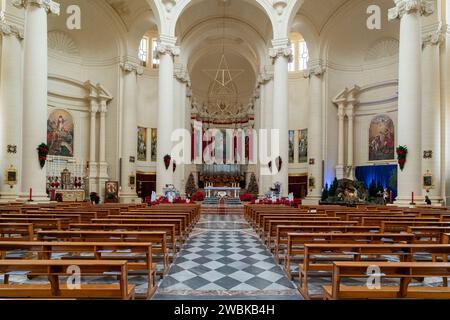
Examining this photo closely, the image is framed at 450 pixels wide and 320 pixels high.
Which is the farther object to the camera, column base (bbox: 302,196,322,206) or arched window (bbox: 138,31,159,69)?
arched window (bbox: 138,31,159,69)

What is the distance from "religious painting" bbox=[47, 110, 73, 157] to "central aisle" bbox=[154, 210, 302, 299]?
15938mm

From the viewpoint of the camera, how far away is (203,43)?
28.3 meters

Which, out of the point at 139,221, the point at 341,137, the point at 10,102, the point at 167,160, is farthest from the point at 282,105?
the point at 139,221

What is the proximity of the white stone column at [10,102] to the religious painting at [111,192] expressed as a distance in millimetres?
6358

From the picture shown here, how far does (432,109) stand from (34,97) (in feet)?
56.5

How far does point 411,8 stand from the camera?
12.8 meters

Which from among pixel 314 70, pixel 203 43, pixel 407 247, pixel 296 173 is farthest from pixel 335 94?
pixel 407 247

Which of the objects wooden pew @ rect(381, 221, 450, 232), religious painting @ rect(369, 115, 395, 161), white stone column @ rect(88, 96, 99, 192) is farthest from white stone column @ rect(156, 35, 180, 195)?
religious painting @ rect(369, 115, 395, 161)

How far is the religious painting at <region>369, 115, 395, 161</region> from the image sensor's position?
2125cm

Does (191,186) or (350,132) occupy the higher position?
(350,132)

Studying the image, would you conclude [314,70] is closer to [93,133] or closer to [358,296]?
[93,133]

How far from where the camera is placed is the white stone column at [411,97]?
12.6 meters

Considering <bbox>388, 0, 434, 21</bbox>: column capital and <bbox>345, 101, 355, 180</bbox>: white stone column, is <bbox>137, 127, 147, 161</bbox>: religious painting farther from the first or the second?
<bbox>388, 0, 434, 21</bbox>: column capital

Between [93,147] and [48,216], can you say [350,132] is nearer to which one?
[93,147]
